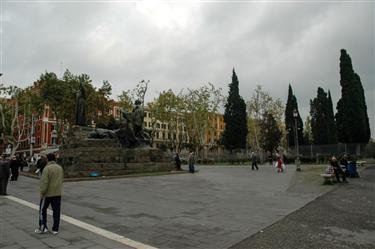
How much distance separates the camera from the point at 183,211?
9.31m

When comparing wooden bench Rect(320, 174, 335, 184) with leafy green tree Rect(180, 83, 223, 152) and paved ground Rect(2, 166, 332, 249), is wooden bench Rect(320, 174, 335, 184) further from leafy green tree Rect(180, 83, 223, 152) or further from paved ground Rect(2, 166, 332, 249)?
leafy green tree Rect(180, 83, 223, 152)

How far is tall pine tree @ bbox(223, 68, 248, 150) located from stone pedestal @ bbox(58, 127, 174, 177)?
30.7 meters

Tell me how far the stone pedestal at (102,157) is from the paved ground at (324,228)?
14.8m

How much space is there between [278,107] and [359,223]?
48912 millimetres

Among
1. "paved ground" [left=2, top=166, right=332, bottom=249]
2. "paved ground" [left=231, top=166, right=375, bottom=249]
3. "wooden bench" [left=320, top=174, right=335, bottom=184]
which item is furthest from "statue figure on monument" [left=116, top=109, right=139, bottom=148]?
"paved ground" [left=231, top=166, right=375, bottom=249]

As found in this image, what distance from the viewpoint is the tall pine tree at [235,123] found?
2154 inches

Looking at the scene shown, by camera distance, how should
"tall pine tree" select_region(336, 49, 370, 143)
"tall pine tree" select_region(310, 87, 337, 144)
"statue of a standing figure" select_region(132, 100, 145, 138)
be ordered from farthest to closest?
1. "tall pine tree" select_region(310, 87, 337, 144)
2. "tall pine tree" select_region(336, 49, 370, 143)
3. "statue of a standing figure" select_region(132, 100, 145, 138)

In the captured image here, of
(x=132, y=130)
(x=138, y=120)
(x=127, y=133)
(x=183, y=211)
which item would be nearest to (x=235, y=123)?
(x=138, y=120)

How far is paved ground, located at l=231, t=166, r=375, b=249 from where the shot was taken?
6.06 meters

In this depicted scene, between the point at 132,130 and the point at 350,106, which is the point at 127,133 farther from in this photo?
the point at 350,106

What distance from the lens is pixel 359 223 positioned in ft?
25.9

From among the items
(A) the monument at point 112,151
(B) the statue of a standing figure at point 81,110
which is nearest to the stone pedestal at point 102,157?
(A) the monument at point 112,151

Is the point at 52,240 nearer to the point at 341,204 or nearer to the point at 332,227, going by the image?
the point at 332,227

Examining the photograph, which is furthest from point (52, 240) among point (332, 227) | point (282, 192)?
point (282, 192)
